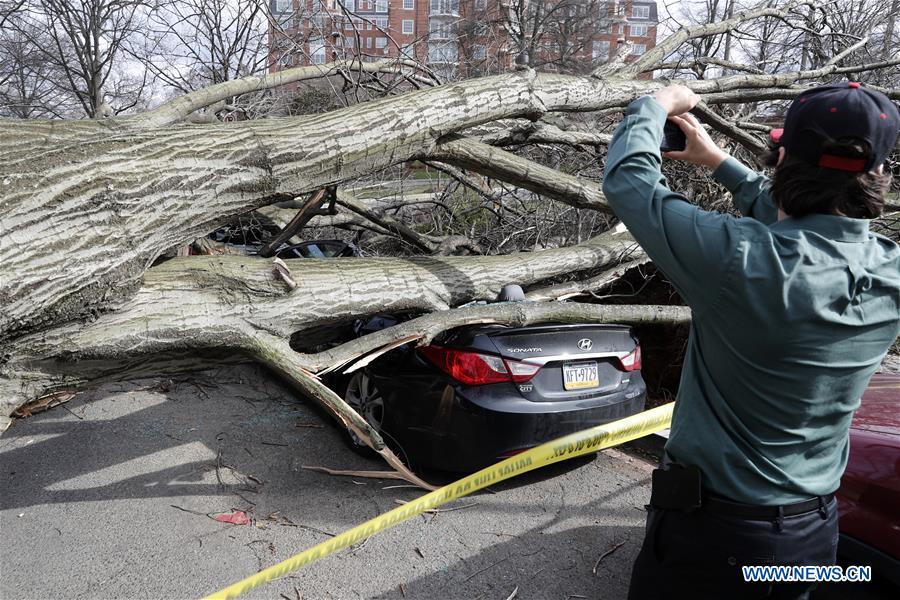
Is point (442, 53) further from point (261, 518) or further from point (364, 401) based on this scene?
point (261, 518)

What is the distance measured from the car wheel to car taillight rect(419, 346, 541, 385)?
818 millimetres

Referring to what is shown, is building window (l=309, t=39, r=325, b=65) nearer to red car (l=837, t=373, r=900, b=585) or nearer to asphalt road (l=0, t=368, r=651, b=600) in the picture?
asphalt road (l=0, t=368, r=651, b=600)

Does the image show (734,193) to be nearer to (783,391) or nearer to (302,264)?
(783,391)

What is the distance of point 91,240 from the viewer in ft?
9.02

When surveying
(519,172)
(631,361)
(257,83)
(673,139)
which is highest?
(257,83)

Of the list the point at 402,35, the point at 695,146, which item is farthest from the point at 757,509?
the point at 402,35

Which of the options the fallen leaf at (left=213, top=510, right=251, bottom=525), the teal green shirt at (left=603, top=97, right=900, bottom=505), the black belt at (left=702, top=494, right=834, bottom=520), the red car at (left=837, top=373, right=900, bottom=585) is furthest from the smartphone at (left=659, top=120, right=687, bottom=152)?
the fallen leaf at (left=213, top=510, right=251, bottom=525)

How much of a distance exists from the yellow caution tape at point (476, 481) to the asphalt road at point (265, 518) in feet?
1.68

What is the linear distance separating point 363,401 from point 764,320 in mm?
3708

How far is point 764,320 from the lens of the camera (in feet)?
4.68

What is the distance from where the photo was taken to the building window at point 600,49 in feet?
76.8

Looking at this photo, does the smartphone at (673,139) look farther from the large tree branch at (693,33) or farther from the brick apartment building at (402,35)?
the brick apartment building at (402,35)

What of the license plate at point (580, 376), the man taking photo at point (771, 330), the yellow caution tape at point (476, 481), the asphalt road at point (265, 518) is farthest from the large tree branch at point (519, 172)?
the man taking photo at point (771, 330)

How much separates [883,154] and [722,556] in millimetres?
1040
